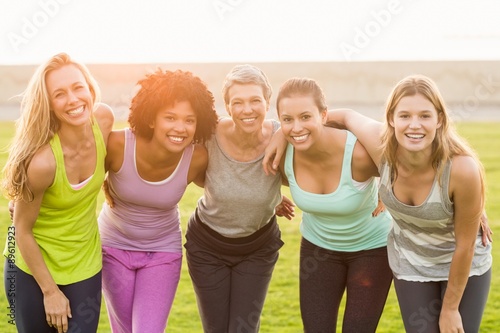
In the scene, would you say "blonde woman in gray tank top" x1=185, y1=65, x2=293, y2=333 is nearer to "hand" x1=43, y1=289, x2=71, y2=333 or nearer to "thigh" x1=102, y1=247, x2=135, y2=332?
"thigh" x1=102, y1=247, x2=135, y2=332

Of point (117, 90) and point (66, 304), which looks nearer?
point (66, 304)

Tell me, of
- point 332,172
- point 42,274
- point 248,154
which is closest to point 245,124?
point 248,154

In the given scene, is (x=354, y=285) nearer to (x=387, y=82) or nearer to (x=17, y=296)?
(x=17, y=296)

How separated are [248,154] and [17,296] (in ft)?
5.00

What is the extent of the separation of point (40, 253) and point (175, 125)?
1009 mm

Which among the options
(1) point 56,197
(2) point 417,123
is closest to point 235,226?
(1) point 56,197

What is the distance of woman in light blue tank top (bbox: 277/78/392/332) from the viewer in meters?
4.04

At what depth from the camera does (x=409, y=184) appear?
12.3 ft

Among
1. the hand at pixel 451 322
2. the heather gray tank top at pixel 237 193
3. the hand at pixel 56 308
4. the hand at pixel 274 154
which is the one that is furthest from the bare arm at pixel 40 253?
the hand at pixel 451 322

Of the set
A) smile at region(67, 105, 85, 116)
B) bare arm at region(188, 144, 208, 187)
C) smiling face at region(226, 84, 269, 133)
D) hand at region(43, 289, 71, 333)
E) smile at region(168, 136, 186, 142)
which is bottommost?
hand at region(43, 289, 71, 333)

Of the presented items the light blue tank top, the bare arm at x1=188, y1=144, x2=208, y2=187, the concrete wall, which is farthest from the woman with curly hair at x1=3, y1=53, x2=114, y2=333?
the concrete wall

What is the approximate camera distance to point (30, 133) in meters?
3.71

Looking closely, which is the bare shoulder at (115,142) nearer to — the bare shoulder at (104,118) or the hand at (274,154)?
the bare shoulder at (104,118)

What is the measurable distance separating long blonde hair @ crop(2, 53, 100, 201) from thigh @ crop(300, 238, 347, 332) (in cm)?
166
